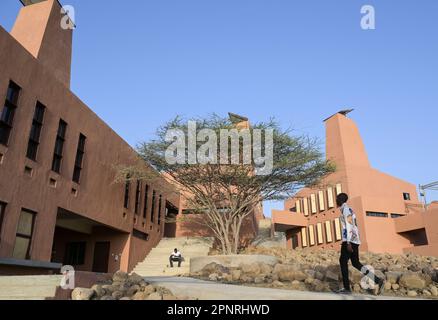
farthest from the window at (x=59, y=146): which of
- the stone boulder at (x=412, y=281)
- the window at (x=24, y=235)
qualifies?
the stone boulder at (x=412, y=281)

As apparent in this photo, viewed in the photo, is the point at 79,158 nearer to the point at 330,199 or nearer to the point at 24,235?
the point at 24,235

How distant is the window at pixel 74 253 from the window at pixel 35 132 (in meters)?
10.4

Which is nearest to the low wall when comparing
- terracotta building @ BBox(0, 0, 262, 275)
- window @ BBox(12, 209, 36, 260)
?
terracotta building @ BBox(0, 0, 262, 275)

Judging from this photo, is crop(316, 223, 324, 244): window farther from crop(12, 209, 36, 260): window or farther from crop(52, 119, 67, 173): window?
crop(12, 209, 36, 260): window

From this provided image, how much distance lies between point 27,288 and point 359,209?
23.7m

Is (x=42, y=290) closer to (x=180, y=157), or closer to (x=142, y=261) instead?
(x=180, y=157)

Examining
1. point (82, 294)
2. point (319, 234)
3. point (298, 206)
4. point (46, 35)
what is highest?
point (46, 35)

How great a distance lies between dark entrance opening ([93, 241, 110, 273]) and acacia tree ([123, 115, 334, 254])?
500 centimetres

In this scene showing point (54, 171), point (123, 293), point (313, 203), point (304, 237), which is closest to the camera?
point (123, 293)

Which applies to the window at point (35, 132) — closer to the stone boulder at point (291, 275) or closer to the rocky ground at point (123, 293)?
the rocky ground at point (123, 293)

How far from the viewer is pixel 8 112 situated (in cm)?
1167

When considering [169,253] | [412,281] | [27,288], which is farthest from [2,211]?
[169,253]

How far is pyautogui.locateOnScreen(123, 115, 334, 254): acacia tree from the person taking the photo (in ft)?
57.7

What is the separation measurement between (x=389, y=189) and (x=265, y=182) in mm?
15734
